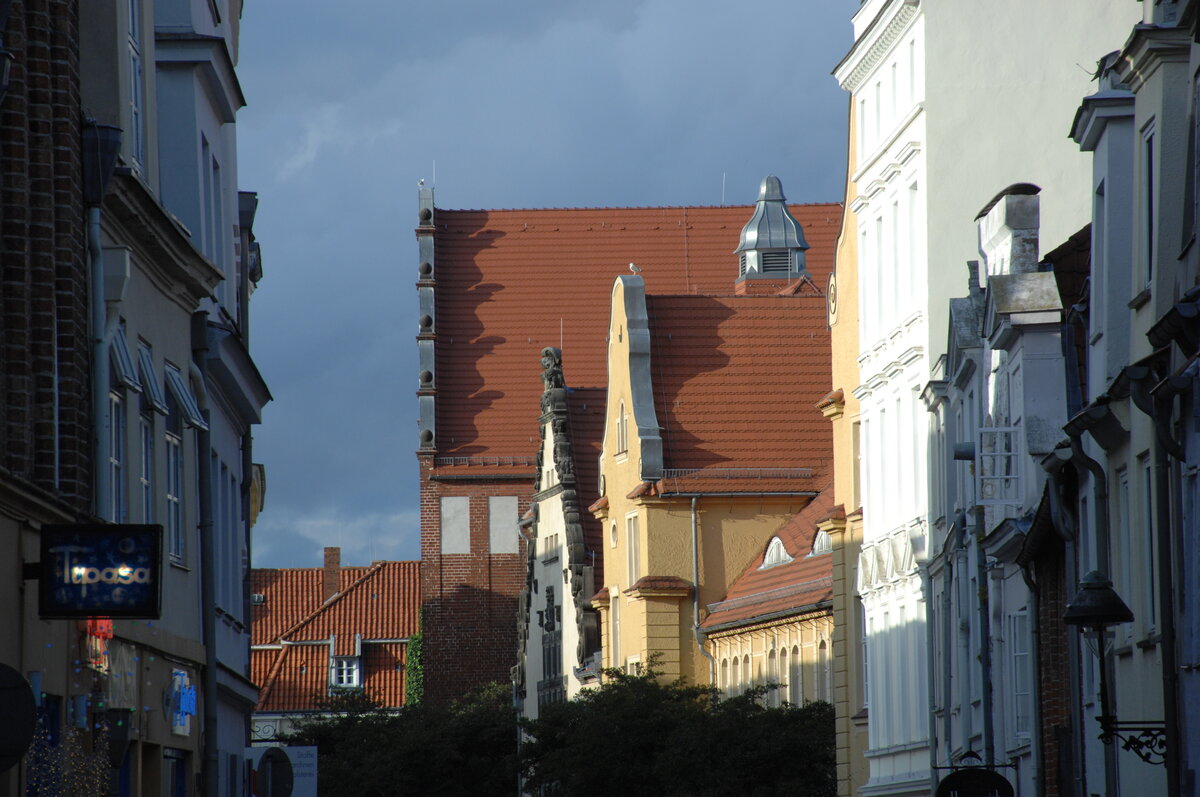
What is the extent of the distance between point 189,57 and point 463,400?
4388 centimetres

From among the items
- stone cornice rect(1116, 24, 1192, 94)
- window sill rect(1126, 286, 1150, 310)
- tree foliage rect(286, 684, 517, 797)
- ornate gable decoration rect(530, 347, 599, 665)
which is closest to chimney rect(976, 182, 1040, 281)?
window sill rect(1126, 286, 1150, 310)

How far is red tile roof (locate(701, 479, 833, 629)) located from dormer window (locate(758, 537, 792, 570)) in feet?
0.35

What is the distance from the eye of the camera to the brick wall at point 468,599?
6794 centimetres

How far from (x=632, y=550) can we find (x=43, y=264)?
114 ft

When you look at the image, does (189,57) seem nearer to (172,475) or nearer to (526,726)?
(172,475)

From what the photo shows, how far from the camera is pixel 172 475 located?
2134 centimetres

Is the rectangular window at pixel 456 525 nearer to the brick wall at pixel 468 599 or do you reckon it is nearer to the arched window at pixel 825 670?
the brick wall at pixel 468 599

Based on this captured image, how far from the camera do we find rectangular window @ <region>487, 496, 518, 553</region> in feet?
223

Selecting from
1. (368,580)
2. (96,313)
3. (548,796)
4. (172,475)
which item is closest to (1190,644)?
(96,313)

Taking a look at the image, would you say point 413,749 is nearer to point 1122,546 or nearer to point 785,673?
point 785,673

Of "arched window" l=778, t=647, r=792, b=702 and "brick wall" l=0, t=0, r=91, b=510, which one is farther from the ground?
"brick wall" l=0, t=0, r=91, b=510

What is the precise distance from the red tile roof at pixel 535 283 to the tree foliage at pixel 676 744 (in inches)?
1001

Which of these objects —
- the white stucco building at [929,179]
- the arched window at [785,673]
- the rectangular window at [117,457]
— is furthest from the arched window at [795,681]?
the rectangular window at [117,457]

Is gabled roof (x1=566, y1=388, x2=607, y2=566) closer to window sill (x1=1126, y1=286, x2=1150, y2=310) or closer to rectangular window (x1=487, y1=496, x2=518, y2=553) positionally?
rectangular window (x1=487, y1=496, x2=518, y2=553)
